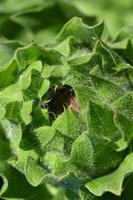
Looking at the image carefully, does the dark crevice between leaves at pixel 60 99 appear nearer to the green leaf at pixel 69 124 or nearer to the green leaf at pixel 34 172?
the green leaf at pixel 69 124

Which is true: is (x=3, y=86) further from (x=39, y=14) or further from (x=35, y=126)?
(x=39, y=14)

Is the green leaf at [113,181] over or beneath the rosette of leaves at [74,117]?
beneath

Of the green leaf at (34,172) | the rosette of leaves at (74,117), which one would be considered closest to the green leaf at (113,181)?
the rosette of leaves at (74,117)

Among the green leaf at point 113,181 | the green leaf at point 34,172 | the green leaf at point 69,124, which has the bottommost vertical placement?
the green leaf at point 113,181

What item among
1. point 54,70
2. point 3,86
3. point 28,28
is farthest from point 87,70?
point 28,28

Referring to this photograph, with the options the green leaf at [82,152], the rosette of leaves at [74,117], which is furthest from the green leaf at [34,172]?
the green leaf at [82,152]

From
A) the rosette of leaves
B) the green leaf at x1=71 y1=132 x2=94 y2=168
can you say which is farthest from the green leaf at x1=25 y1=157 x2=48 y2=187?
the green leaf at x1=71 y1=132 x2=94 y2=168

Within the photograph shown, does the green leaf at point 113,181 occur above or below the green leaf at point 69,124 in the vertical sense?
below

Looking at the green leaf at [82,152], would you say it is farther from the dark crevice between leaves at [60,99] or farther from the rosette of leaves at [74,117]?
the dark crevice between leaves at [60,99]

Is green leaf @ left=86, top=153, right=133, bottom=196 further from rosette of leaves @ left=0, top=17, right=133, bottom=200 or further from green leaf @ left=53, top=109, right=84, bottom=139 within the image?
green leaf @ left=53, top=109, right=84, bottom=139
